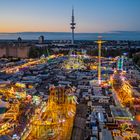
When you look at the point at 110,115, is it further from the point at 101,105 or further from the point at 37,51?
the point at 37,51

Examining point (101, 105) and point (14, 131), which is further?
point (101, 105)

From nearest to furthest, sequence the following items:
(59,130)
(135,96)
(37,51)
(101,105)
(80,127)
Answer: (59,130), (80,127), (101,105), (135,96), (37,51)

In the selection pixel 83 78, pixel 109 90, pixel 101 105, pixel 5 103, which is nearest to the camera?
pixel 5 103

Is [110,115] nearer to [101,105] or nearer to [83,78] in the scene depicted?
[101,105]

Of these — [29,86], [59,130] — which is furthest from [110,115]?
[29,86]

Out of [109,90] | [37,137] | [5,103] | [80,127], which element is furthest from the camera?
[109,90]

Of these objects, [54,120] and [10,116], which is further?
[10,116]

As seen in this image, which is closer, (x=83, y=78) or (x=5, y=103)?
(x=5, y=103)

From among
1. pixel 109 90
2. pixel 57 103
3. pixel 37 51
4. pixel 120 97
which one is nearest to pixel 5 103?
pixel 57 103

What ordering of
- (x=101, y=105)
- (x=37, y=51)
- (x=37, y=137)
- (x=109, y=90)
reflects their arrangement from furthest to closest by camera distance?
1. (x=37, y=51)
2. (x=109, y=90)
3. (x=101, y=105)
4. (x=37, y=137)
